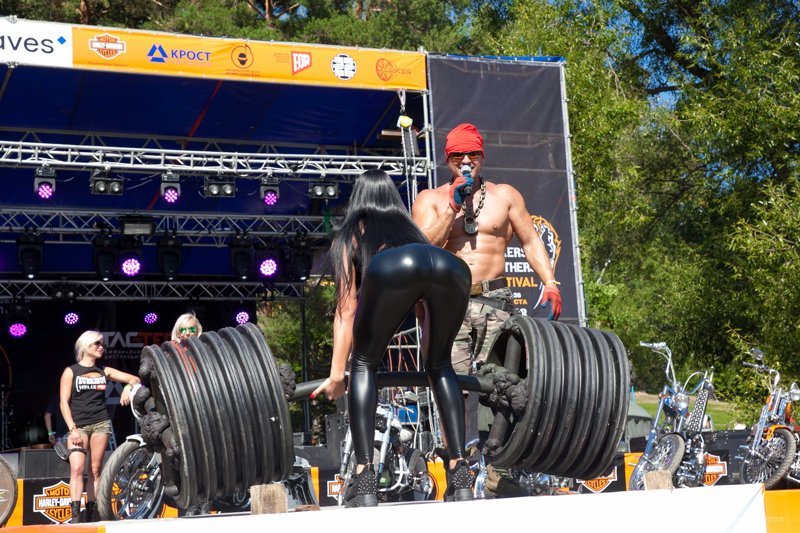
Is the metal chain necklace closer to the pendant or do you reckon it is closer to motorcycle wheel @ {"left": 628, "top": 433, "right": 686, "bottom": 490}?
the pendant

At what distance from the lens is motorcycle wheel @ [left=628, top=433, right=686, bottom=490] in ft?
28.4

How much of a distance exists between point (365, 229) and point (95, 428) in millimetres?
4484

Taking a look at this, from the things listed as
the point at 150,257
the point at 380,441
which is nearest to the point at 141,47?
the point at 380,441

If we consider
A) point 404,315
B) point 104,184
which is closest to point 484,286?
point 404,315

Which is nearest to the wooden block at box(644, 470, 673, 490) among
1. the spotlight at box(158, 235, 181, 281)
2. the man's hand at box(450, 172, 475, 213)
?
the man's hand at box(450, 172, 475, 213)

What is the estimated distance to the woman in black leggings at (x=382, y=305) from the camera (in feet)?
12.0

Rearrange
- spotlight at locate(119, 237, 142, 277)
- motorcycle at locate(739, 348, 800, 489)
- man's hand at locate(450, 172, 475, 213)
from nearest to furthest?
man's hand at locate(450, 172, 475, 213), motorcycle at locate(739, 348, 800, 489), spotlight at locate(119, 237, 142, 277)

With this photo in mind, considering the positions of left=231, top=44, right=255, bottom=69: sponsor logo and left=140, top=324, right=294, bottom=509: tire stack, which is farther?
left=231, top=44, right=255, bottom=69: sponsor logo

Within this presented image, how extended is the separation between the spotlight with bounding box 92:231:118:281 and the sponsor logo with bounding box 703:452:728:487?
26.5ft

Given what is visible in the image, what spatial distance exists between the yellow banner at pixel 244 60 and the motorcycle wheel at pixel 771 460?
5146mm

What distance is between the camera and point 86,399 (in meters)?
7.54

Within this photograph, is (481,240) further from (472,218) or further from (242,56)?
(242,56)

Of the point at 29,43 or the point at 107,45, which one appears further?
the point at 107,45

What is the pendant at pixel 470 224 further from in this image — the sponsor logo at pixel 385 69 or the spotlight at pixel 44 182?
the spotlight at pixel 44 182
